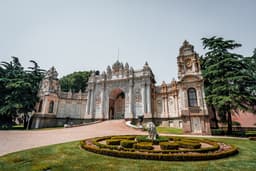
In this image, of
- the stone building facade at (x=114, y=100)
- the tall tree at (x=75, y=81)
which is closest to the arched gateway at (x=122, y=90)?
the stone building facade at (x=114, y=100)

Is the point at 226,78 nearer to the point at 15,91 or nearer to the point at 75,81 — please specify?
the point at 15,91

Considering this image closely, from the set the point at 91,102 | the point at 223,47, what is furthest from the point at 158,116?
the point at 223,47

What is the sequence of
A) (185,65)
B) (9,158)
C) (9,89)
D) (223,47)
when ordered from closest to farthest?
1. (9,158)
2. (223,47)
3. (185,65)
4. (9,89)

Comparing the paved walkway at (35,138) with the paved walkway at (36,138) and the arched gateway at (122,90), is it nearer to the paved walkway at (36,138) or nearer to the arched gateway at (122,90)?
the paved walkway at (36,138)

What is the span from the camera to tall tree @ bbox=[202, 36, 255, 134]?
16.4m

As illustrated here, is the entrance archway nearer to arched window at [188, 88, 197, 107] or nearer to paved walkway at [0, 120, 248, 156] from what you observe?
paved walkway at [0, 120, 248, 156]

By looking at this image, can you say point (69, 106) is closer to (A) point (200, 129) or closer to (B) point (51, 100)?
(B) point (51, 100)

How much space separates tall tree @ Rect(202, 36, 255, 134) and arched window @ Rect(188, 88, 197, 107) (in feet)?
5.69

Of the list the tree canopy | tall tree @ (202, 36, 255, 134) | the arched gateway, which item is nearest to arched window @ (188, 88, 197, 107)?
tall tree @ (202, 36, 255, 134)

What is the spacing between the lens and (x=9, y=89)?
25.8 meters

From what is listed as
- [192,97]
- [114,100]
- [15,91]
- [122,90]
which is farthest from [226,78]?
[15,91]

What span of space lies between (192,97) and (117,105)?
24.0m

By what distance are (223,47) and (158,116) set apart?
18.8m

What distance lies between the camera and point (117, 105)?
4019cm
